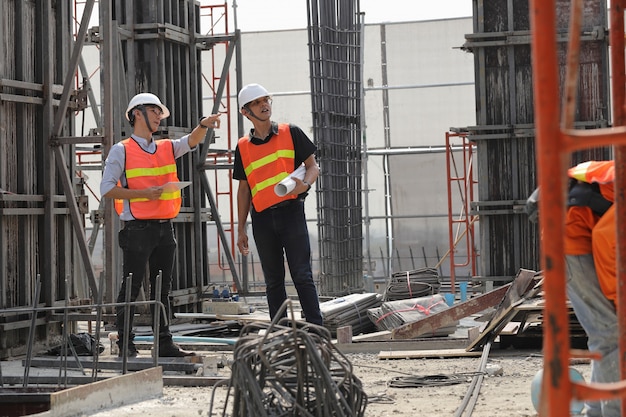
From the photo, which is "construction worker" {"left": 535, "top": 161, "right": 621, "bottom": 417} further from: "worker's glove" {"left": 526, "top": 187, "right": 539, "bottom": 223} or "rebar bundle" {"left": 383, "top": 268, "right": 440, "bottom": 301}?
"rebar bundle" {"left": 383, "top": 268, "right": 440, "bottom": 301}

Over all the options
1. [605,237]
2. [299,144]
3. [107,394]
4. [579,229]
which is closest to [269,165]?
[299,144]

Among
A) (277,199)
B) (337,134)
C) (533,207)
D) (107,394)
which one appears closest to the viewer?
(533,207)

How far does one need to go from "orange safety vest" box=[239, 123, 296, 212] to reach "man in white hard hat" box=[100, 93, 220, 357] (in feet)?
1.73

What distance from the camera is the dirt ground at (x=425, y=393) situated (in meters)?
6.63

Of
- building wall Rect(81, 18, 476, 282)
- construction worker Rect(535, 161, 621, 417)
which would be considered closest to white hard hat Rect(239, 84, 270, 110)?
construction worker Rect(535, 161, 621, 417)

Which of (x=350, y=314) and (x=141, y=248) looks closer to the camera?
(x=141, y=248)

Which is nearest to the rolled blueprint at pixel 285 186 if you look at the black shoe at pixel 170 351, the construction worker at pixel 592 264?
the black shoe at pixel 170 351

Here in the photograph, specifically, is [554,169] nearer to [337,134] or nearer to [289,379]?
[289,379]

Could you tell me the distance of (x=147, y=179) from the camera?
9.21m

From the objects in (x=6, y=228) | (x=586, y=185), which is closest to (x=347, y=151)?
Result: (x=6, y=228)

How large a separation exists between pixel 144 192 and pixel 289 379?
13.2 ft

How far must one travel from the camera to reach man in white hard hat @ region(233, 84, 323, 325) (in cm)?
852

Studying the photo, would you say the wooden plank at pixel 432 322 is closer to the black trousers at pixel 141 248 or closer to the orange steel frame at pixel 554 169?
the black trousers at pixel 141 248

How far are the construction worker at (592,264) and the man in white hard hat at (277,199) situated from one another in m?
3.52
